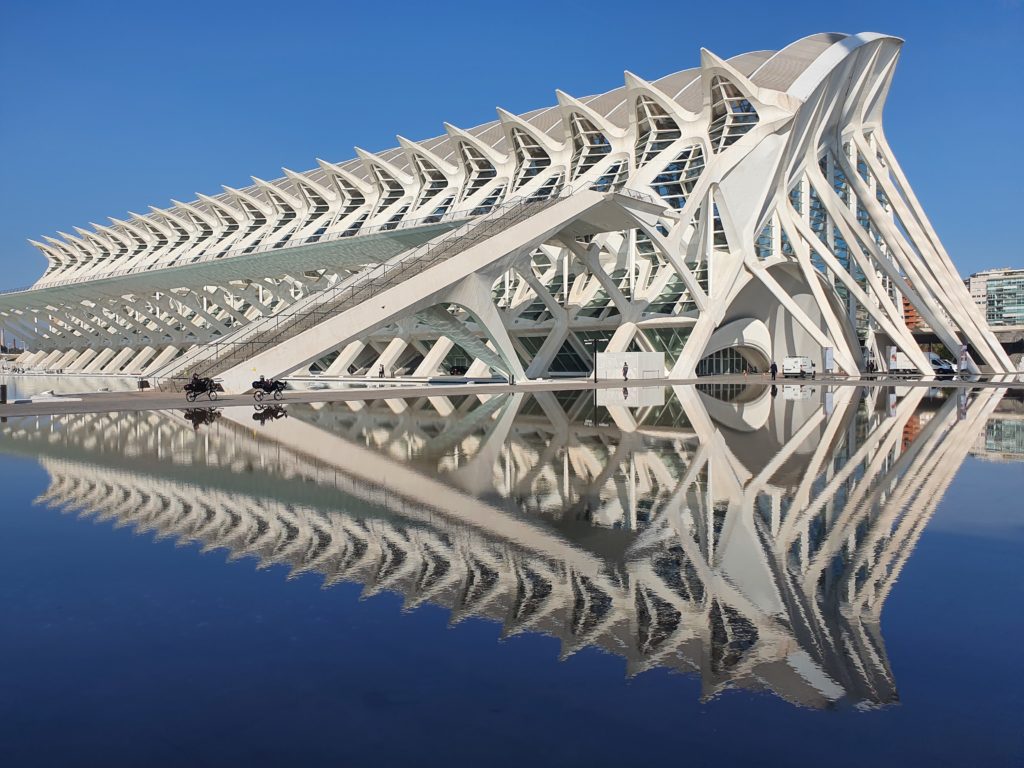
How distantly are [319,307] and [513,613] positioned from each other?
23.0m

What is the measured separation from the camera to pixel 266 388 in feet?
79.7

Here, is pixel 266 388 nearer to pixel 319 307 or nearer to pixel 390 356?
pixel 319 307

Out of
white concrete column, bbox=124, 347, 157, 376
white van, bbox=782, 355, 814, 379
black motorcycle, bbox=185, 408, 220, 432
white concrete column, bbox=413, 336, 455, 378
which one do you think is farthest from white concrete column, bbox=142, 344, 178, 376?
white van, bbox=782, 355, 814, 379

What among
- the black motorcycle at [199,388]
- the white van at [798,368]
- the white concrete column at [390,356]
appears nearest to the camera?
the black motorcycle at [199,388]

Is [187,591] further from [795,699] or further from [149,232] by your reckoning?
[149,232]

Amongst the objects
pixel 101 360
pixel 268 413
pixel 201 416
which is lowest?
pixel 201 416

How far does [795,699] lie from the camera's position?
12.4ft

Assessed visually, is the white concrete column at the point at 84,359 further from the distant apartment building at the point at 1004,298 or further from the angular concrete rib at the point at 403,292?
the distant apartment building at the point at 1004,298

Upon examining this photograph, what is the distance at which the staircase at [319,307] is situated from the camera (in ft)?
85.4

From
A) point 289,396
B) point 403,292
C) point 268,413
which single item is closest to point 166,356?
point 289,396

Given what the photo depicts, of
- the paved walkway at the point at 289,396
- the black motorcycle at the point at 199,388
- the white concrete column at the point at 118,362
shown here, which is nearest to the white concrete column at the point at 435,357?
the paved walkway at the point at 289,396

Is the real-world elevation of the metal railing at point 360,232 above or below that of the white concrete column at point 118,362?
above

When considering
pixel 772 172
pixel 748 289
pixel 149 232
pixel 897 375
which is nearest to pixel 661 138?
pixel 772 172

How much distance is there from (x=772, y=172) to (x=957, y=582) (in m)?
36.6
